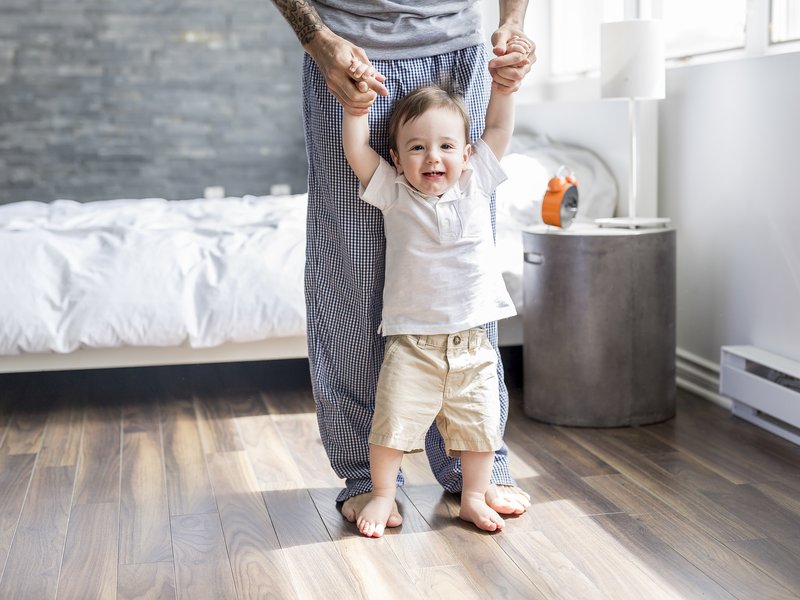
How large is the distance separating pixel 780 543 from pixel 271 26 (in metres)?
4.75

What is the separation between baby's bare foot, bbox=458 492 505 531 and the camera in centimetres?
184

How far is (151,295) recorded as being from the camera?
9.04ft

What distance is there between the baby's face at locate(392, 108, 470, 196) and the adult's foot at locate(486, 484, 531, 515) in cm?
60

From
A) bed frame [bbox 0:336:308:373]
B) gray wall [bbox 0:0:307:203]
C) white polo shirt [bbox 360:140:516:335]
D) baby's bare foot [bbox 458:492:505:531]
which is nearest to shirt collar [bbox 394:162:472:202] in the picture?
white polo shirt [bbox 360:140:516:335]

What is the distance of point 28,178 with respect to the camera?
18.8 feet

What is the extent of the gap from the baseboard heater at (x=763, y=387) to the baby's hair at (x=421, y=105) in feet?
3.63

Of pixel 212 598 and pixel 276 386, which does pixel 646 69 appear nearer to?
pixel 276 386

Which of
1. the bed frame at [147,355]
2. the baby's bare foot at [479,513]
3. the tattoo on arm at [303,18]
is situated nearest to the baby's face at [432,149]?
the tattoo on arm at [303,18]

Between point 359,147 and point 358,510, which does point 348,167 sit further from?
point 358,510

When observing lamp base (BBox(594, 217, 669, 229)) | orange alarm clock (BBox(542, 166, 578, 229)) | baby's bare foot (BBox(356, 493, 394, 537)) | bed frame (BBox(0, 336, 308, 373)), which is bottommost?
baby's bare foot (BBox(356, 493, 394, 537))

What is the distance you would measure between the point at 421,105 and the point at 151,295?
126 cm

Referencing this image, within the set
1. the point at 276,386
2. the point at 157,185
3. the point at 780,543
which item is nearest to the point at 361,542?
the point at 780,543

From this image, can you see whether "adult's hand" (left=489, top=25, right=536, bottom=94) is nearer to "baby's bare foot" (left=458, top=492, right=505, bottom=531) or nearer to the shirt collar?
the shirt collar

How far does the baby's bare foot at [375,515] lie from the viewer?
1837 millimetres
